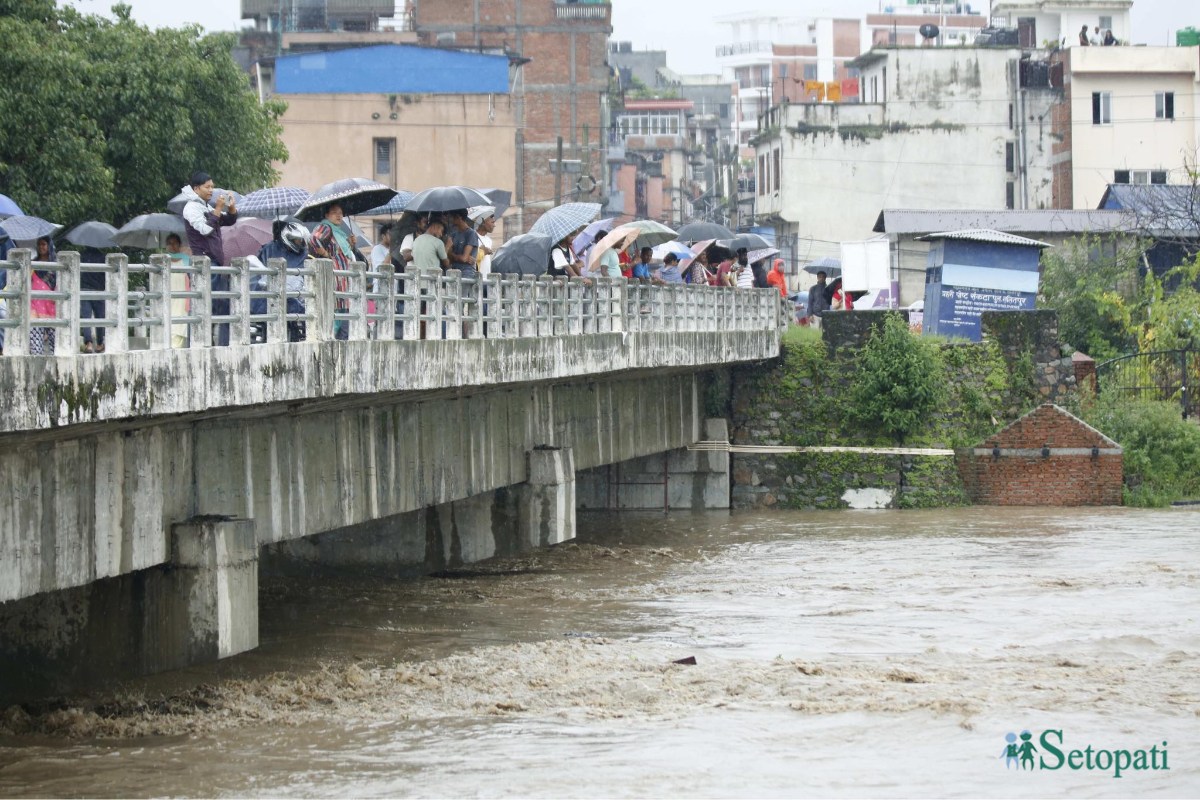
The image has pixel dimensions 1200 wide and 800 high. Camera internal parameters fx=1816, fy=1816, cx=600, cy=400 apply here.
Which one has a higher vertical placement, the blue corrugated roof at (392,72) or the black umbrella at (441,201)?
the blue corrugated roof at (392,72)

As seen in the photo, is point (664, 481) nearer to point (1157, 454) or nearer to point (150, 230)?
point (1157, 454)

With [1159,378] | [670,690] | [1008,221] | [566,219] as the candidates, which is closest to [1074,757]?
[670,690]

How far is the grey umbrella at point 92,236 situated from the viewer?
62.8 ft

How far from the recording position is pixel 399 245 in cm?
2067

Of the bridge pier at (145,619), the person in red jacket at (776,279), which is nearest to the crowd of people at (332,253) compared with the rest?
the bridge pier at (145,619)

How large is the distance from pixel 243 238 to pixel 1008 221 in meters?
39.1

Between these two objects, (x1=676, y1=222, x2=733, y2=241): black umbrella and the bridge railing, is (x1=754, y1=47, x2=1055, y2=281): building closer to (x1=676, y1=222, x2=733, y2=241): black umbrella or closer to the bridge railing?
(x1=676, y1=222, x2=733, y2=241): black umbrella

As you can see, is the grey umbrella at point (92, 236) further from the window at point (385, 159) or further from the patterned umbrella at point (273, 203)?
the window at point (385, 159)

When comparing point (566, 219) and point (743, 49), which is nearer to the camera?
point (566, 219)

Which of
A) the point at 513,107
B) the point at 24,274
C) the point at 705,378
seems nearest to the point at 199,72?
the point at 705,378

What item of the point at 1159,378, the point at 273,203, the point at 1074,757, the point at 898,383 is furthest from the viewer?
the point at 1159,378

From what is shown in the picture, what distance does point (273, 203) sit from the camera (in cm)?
1948

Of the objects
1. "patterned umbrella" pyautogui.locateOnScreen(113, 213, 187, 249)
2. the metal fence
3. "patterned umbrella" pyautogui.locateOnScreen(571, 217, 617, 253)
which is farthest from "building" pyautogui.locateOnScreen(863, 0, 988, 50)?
"patterned umbrella" pyautogui.locateOnScreen(113, 213, 187, 249)

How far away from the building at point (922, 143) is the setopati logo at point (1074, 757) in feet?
167
